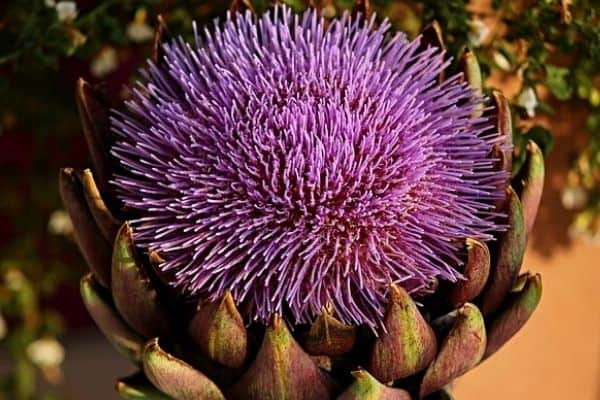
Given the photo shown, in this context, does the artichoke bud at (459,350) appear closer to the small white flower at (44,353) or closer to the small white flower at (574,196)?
the small white flower at (574,196)

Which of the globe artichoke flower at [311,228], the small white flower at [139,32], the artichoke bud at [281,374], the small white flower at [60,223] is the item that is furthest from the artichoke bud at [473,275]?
the small white flower at [60,223]

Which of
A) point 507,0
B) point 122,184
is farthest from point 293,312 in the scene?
point 507,0

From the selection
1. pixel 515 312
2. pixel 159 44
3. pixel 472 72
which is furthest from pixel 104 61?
pixel 515 312

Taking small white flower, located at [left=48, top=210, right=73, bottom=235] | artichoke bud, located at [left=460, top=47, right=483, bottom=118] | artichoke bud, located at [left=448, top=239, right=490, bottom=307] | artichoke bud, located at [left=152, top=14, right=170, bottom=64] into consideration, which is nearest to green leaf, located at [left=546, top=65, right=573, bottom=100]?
artichoke bud, located at [left=460, top=47, right=483, bottom=118]

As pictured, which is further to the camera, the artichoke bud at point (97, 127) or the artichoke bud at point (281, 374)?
the artichoke bud at point (97, 127)

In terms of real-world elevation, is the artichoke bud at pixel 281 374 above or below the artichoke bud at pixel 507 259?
below

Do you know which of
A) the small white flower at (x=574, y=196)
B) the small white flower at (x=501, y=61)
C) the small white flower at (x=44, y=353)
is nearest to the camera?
the small white flower at (x=501, y=61)

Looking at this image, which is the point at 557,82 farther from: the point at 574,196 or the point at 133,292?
the point at 133,292
